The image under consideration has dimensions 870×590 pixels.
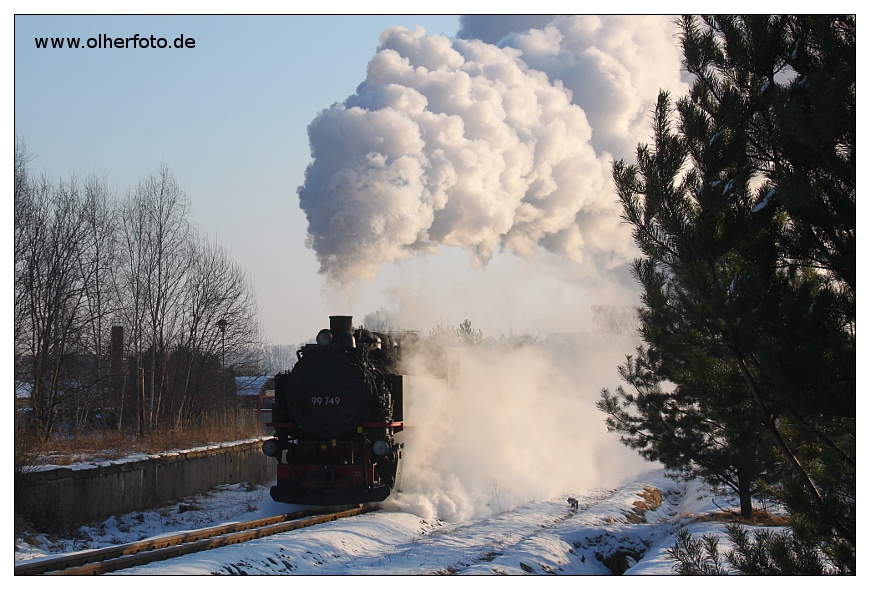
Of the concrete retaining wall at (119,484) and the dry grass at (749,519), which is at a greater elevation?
the concrete retaining wall at (119,484)

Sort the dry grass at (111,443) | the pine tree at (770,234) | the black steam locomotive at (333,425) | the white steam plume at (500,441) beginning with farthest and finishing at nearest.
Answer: the white steam plume at (500,441) → the black steam locomotive at (333,425) → the dry grass at (111,443) → the pine tree at (770,234)

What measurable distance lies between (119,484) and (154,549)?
158 inches

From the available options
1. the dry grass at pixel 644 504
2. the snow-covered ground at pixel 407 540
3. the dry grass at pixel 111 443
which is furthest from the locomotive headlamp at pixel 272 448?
the dry grass at pixel 644 504

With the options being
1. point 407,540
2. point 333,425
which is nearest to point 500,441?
point 333,425

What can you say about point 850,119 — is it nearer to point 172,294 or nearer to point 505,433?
point 505,433

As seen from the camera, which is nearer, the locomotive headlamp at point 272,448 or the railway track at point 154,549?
the railway track at point 154,549

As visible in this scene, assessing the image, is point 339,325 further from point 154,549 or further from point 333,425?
point 154,549

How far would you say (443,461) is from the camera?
15852 millimetres

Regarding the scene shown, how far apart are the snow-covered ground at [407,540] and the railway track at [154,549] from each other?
1.01 feet

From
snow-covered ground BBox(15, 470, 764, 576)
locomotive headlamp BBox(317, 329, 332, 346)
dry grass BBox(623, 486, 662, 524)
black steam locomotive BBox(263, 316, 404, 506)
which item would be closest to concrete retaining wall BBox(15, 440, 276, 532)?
snow-covered ground BBox(15, 470, 764, 576)

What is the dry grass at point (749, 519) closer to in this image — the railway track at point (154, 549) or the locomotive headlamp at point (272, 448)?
the railway track at point (154, 549)

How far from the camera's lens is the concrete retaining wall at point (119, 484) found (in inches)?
415

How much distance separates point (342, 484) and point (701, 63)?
359 inches

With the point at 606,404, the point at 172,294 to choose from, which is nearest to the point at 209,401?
the point at 172,294
